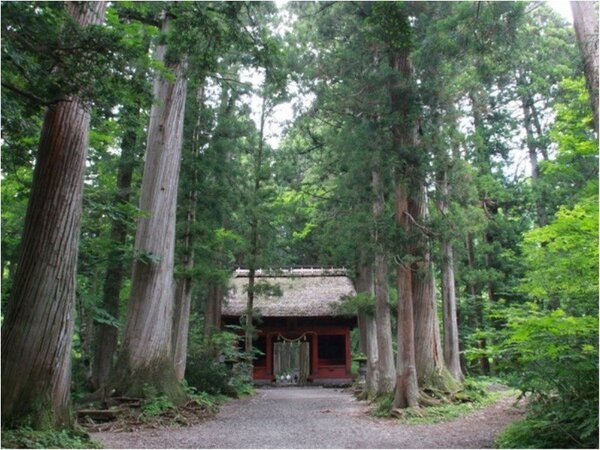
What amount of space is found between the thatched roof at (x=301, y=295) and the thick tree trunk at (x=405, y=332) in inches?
404

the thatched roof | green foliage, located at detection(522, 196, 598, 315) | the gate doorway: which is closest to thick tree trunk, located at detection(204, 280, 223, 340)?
the thatched roof

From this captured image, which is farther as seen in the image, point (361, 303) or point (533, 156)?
point (533, 156)

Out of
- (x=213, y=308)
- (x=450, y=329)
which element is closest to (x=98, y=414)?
(x=450, y=329)

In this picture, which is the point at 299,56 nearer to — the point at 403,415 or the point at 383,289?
the point at 383,289

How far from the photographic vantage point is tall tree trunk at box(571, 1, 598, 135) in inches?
220

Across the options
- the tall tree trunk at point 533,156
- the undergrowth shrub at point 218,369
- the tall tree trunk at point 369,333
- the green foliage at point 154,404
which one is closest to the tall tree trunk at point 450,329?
the tall tree trunk at point 369,333

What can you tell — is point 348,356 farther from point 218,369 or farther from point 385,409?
point 385,409

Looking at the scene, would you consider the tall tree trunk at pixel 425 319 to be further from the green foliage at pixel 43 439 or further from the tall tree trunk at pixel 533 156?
the tall tree trunk at pixel 533 156

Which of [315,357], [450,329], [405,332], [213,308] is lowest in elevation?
[315,357]

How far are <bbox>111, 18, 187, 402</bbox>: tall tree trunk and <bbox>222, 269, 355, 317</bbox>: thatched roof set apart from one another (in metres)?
10.5

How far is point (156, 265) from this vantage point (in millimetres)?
9305

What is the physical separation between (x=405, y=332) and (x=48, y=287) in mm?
6651

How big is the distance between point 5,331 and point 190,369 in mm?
8370

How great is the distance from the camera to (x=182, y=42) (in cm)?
706
